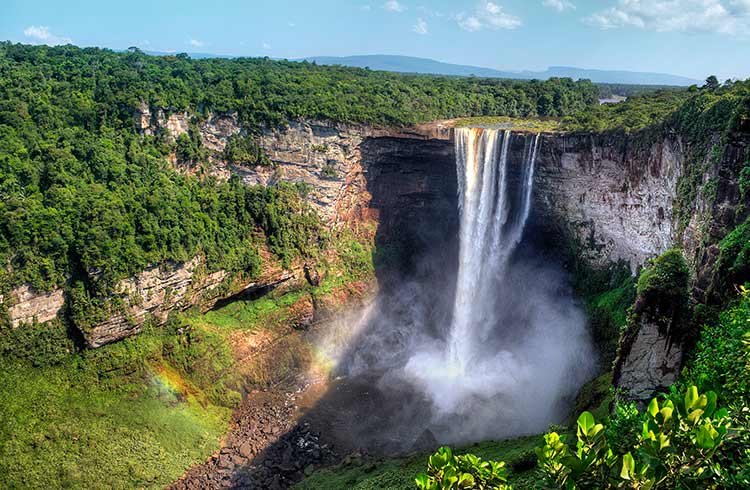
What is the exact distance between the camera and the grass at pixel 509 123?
121 ft

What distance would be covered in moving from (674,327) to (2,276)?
25727 millimetres

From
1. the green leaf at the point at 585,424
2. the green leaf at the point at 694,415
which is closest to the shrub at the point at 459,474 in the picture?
the green leaf at the point at 585,424

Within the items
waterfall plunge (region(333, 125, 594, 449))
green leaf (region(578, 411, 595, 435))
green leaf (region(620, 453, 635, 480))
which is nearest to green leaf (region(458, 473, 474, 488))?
green leaf (region(578, 411, 595, 435))

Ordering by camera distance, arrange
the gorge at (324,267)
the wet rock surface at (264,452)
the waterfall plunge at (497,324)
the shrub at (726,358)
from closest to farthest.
→ 1. the shrub at (726,358)
2. the gorge at (324,267)
3. the wet rock surface at (264,452)
4. the waterfall plunge at (497,324)

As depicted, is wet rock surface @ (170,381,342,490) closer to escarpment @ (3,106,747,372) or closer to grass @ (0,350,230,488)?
grass @ (0,350,230,488)

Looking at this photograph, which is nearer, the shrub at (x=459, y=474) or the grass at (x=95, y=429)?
the shrub at (x=459, y=474)

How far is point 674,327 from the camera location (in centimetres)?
1336

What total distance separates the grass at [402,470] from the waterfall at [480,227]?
36.2 feet

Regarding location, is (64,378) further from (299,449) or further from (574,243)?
(574,243)

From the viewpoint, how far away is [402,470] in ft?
69.3

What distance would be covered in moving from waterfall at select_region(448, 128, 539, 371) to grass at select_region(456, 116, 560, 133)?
4066mm

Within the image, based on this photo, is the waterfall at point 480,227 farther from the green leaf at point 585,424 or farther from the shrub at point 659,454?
the green leaf at point 585,424

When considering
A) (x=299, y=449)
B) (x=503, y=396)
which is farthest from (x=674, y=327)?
(x=299, y=449)

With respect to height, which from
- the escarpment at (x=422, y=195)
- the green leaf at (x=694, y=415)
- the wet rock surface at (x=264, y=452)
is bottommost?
the wet rock surface at (x=264, y=452)
